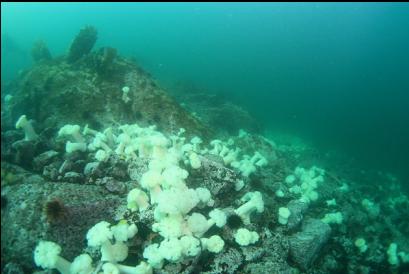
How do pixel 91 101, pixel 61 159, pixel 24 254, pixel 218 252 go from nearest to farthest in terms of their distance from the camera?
1. pixel 24 254
2. pixel 218 252
3. pixel 61 159
4. pixel 91 101

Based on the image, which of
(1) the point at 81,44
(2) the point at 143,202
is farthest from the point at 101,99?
(2) the point at 143,202

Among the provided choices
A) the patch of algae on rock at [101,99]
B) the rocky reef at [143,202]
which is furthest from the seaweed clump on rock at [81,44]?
the rocky reef at [143,202]

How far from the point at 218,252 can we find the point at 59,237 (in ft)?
7.75

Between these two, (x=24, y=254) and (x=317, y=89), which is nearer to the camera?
(x=24, y=254)

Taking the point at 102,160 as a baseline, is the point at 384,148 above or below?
below

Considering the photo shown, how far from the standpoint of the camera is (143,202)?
523 centimetres

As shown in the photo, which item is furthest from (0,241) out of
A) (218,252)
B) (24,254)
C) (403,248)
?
(403,248)

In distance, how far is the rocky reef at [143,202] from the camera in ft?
15.1

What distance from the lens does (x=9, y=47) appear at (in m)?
36.5

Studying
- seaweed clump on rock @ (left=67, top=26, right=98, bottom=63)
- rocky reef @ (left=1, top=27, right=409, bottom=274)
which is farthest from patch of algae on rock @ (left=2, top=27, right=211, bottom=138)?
seaweed clump on rock @ (left=67, top=26, right=98, bottom=63)

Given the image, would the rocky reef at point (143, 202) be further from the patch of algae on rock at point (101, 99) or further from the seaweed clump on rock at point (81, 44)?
the seaweed clump on rock at point (81, 44)

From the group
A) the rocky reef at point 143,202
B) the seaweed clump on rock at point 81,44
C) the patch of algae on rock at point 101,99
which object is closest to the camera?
the rocky reef at point 143,202

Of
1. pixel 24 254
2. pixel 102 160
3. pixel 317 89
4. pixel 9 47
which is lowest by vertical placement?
pixel 317 89

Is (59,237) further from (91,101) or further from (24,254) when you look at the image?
(91,101)
